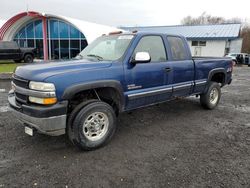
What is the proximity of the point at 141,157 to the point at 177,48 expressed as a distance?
2.77 metres

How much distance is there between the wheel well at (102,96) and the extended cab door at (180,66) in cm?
140

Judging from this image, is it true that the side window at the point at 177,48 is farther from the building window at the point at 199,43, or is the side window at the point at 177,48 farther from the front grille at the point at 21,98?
the building window at the point at 199,43

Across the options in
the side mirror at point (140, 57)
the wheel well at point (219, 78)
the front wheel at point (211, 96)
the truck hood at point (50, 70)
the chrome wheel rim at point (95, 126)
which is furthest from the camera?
the wheel well at point (219, 78)

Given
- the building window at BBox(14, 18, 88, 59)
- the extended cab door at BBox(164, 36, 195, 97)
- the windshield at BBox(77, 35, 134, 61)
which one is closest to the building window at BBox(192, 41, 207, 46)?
the building window at BBox(14, 18, 88, 59)

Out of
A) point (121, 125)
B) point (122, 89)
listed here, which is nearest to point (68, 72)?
point (122, 89)

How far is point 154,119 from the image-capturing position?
18.0 feet

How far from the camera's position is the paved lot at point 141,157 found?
9.77 ft

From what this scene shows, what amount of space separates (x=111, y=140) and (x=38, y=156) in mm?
1300

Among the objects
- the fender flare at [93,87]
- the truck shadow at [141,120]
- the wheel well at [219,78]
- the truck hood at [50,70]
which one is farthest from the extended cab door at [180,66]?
the truck hood at [50,70]

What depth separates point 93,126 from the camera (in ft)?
12.4

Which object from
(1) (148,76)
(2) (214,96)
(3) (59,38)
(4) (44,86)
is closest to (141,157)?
(1) (148,76)

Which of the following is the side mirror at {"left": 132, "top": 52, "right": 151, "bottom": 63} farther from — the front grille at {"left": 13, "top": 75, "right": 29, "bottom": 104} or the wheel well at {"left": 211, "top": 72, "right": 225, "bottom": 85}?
the wheel well at {"left": 211, "top": 72, "right": 225, "bottom": 85}

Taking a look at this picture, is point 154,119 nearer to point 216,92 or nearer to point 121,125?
point 121,125

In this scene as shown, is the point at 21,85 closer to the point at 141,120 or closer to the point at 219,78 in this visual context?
the point at 141,120
